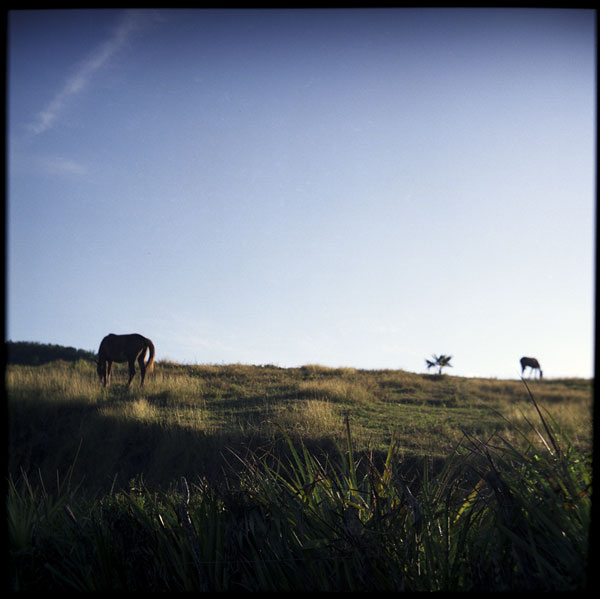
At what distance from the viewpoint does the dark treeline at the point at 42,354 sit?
25.0 m

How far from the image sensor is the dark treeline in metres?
25.0

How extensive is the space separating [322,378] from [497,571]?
11.6 m

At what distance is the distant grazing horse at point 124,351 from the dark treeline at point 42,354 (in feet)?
24.6

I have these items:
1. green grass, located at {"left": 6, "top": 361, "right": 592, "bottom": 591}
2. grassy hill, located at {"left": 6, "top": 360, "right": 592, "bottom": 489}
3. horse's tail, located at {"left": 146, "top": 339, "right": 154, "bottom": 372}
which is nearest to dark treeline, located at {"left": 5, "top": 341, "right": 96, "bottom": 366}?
horse's tail, located at {"left": 146, "top": 339, "right": 154, "bottom": 372}

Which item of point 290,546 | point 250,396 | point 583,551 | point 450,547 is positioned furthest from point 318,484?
point 250,396

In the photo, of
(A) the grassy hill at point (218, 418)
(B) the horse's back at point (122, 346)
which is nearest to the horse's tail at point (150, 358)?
(B) the horse's back at point (122, 346)

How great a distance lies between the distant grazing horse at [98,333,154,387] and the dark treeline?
7511 mm

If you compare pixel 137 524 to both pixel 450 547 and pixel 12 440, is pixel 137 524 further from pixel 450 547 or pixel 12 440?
pixel 12 440

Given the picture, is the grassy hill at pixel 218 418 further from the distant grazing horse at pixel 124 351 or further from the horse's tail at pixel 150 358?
the horse's tail at pixel 150 358

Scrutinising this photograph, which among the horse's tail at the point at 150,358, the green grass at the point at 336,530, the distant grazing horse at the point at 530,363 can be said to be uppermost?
the green grass at the point at 336,530

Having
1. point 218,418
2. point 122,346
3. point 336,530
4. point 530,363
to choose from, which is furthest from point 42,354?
point 530,363

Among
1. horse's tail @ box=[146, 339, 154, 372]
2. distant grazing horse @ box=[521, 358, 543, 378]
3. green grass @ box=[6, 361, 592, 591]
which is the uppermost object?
green grass @ box=[6, 361, 592, 591]

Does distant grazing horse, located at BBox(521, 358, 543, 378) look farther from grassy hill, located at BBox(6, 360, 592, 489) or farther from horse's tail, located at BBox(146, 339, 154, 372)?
horse's tail, located at BBox(146, 339, 154, 372)

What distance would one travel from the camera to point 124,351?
58.0 feet
